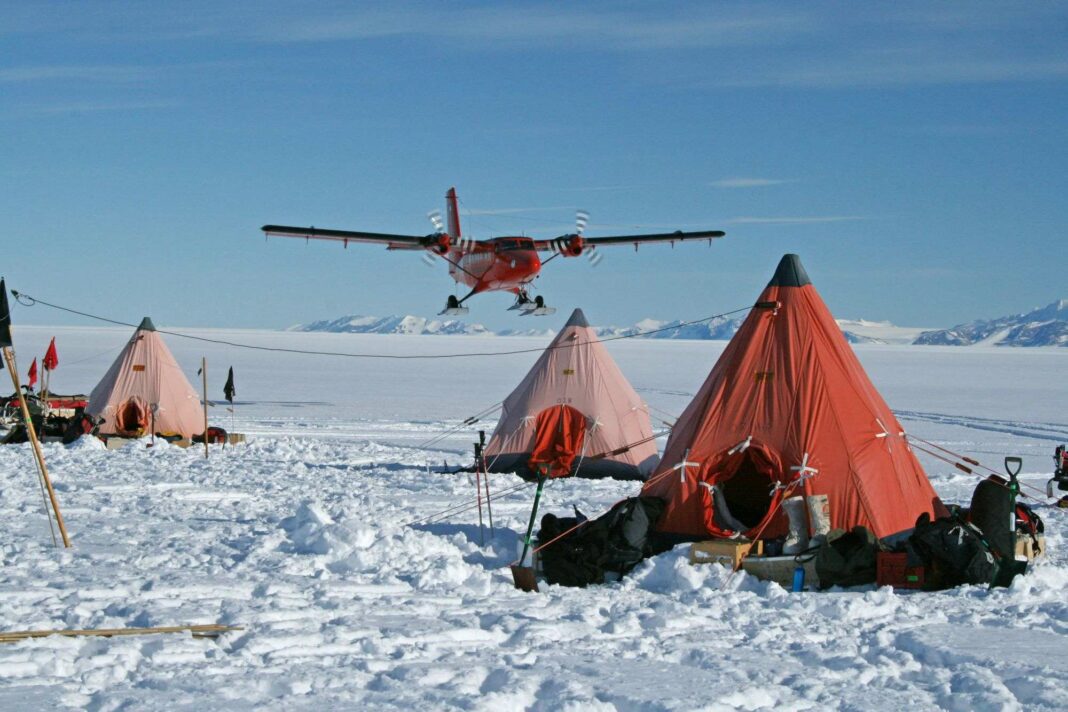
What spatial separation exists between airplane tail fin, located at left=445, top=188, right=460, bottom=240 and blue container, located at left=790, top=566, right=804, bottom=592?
99.2 ft

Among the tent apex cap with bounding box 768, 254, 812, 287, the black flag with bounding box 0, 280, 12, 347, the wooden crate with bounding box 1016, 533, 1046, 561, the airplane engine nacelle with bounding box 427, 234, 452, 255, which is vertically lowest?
the wooden crate with bounding box 1016, 533, 1046, 561

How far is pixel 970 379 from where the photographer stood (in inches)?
2749

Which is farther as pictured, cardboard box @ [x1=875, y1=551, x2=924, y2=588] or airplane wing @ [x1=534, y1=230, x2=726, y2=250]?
airplane wing @ [x1=534, y1=230, x2=726, y2=250]

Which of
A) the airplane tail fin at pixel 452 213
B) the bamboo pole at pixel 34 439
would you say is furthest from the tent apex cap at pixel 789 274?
the airplane tail fin at pixel 452 213

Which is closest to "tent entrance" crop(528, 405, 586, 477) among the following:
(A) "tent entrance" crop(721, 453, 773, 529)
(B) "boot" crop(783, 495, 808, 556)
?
(A) "tent entrance" crop(721, 453, 773, 529)

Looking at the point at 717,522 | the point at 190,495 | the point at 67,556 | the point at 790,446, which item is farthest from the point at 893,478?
the point at 190,495

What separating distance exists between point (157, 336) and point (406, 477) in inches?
357

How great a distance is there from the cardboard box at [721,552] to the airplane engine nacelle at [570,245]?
23.1 meters

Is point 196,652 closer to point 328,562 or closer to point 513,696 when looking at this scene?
point 513,696

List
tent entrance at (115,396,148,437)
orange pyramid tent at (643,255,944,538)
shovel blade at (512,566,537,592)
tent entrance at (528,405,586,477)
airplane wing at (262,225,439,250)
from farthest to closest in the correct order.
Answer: airplane wing at (262,225,439,250)
tent entrance at (115,396,148,437)
tent entrance at (528,405,586,477)
orange pyramid tent at (643,255,944,538)
shovel blade at (512,566,537,592)

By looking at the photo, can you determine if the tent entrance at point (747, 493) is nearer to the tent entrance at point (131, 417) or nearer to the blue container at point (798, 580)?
the blue container at point (798, 580)

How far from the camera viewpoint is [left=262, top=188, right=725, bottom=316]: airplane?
30.5m

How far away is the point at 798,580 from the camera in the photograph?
8.62 meters

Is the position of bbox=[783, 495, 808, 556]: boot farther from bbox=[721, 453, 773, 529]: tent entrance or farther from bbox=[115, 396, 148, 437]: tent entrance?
bbox=[115, 396, 148, 437]: tent entrance
